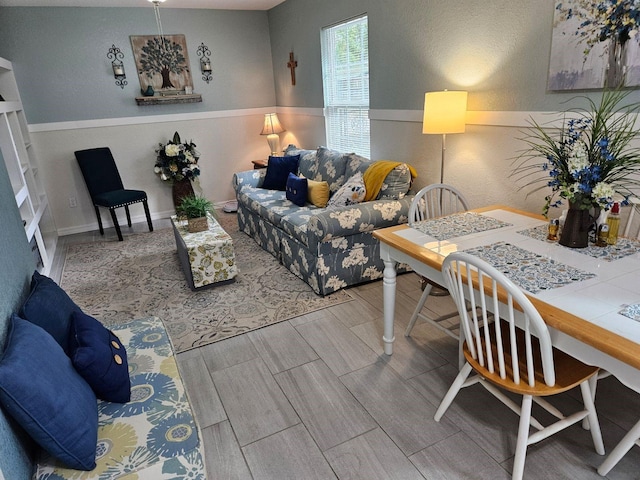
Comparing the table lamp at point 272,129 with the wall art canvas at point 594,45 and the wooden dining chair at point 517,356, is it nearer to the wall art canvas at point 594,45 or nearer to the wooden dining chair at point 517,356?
the wall art canvas at point 594,45

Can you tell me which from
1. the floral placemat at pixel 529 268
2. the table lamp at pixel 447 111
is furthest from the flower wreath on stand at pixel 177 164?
the floral placemat at pixel 529 268

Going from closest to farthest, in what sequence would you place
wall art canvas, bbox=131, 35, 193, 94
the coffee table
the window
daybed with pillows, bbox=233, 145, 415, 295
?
daybed with pillows, bbox=233, 145, 415, 295
the coffee table
the window
wall art canvas, bbox=131, 35, 193, 94

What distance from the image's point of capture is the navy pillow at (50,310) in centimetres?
158

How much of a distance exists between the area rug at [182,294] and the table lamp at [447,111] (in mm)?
1347

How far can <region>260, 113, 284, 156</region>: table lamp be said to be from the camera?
17.7 feet

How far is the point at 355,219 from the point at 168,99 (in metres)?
3.41

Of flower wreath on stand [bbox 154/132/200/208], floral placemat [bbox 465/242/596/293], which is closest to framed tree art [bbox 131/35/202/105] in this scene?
flower wreath on stand [bbox 154/132/200/208]

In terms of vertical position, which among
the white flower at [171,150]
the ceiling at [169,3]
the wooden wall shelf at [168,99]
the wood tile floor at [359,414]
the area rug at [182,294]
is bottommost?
the wood tile floor at [359,414]

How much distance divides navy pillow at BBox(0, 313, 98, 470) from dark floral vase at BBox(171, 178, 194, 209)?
4.10 metres

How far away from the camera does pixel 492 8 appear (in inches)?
99.0

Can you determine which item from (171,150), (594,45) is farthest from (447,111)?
(171,150)

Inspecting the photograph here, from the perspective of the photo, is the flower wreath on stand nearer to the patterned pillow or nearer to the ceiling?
the ceiling

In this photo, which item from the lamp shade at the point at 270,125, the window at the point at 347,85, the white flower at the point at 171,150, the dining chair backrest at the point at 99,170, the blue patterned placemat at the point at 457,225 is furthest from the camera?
the lamp shade at the point at 270,125

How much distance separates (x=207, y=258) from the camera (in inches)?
124
